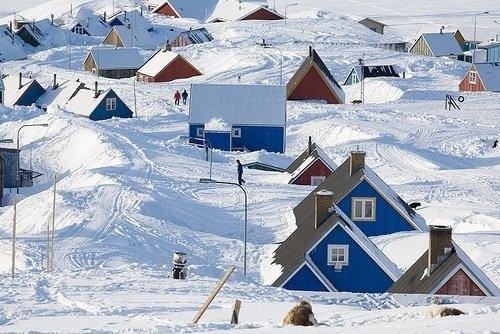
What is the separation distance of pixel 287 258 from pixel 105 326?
9714mm

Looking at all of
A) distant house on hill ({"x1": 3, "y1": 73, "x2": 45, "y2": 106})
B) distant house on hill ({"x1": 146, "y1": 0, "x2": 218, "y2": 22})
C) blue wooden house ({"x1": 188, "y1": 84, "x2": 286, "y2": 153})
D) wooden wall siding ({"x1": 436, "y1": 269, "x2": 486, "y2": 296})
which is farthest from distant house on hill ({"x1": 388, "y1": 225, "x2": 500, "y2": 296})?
distant house on hill ({"x1": 146, "y1": 0, "x2": 218, "y2": 22})

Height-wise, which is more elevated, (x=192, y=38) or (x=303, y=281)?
(x=192, y=38)

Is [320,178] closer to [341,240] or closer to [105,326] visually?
[341,240]

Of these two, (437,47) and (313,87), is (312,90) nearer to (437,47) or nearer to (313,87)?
(313,87)

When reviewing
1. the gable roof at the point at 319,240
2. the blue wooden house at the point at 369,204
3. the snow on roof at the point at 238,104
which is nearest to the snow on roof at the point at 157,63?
the snow on roof at the point at 238,104

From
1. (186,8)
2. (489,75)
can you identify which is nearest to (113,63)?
(489,75)

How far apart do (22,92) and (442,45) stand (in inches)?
1055

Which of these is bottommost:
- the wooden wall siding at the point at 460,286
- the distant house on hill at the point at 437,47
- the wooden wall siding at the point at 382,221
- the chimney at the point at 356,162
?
the wooden wall siding at the point at 460,286

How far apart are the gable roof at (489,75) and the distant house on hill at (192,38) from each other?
76.1ft

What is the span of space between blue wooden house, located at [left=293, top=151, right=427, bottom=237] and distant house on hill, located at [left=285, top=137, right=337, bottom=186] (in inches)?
279

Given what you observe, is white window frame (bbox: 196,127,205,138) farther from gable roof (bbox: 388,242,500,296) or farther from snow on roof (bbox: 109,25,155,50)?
snow on roof (bbox: 109,25,155,50)

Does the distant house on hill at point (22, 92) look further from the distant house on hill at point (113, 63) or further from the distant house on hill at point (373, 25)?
the distant house on hill at point (373, 25)

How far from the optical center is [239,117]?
48.6 m

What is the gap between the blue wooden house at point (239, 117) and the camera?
4816cm
